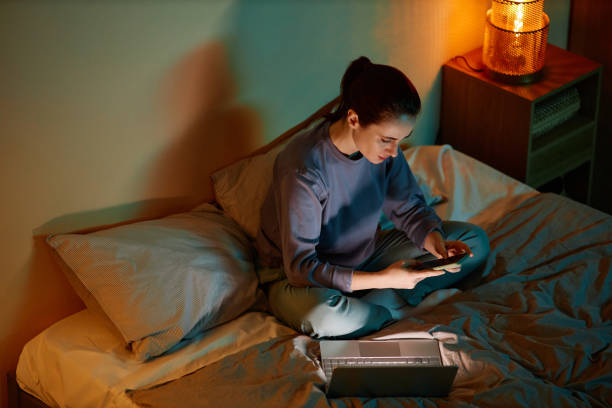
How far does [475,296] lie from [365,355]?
1.18 feet

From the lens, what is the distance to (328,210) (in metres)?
1.73

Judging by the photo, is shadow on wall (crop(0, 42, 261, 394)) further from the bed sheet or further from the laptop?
the laptop

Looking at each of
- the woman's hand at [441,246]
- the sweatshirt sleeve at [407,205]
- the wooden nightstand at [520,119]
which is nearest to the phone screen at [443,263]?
the woman's hand at [441,246]

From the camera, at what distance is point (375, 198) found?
179 centimetres

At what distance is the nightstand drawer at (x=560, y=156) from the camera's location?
238 cm

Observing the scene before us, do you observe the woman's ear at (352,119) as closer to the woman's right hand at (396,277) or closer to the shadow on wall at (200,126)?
the woman's right hand at (396,277)

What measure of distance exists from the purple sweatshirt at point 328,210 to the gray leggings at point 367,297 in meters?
0.03

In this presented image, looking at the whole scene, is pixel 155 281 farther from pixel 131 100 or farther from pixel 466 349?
pixel 466 349

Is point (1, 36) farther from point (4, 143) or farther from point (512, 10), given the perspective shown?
point (512, 10)

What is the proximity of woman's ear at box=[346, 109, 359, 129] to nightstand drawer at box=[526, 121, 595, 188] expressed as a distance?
38.0 inches

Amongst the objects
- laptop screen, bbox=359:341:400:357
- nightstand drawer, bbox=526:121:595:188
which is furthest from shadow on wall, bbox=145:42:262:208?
nightstand drawer, bbox=526:121:595:188

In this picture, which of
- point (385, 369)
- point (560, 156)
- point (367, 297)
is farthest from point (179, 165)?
point (560, 156)

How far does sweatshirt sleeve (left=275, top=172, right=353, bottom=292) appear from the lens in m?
1.63

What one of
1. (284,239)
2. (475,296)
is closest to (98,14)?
(284,239)
